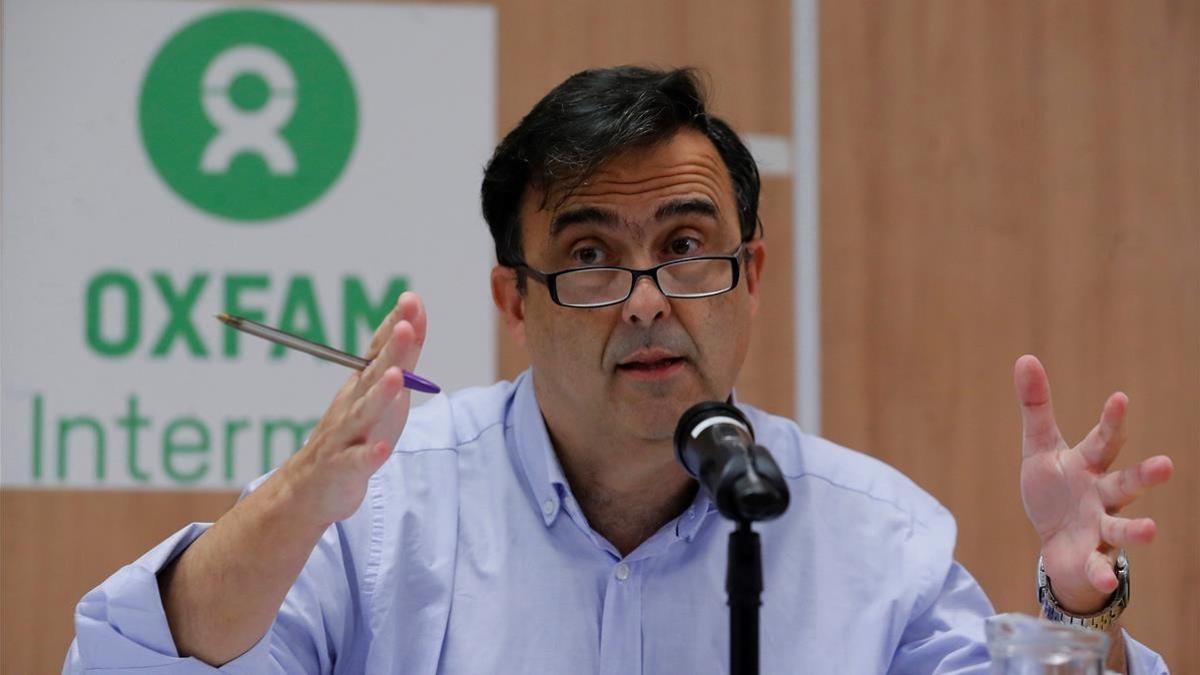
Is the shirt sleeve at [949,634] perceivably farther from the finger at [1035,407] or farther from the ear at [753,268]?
the ear at [753,268]

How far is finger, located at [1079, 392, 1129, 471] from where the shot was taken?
4.34ft

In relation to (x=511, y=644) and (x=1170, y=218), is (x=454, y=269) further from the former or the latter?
(x=1170, y=218)

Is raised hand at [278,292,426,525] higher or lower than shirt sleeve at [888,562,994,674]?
higher

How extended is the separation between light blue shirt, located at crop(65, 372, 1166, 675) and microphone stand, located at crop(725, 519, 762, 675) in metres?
0.59

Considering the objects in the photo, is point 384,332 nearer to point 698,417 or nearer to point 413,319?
point 413,319

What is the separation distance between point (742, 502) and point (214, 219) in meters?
1.74

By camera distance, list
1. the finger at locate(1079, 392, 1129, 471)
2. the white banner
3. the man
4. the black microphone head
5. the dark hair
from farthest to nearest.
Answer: the white banner < the dark hair < the man < the finger at locate(1079, 392, 1129, 471) < the black microphone head

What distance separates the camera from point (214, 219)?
242 cm

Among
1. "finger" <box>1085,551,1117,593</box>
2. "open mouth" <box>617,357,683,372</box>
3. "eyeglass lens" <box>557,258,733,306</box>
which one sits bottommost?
"finger" <box>1085,551,1117,593</box>

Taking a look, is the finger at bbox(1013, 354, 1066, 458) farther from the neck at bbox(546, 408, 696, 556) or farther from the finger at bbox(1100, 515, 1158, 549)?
the neck at bbox(546, 408, 696, 556)

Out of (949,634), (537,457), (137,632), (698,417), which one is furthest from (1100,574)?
(137,632)

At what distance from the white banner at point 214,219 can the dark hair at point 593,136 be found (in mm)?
684

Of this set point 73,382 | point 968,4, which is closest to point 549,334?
→ point 73,382

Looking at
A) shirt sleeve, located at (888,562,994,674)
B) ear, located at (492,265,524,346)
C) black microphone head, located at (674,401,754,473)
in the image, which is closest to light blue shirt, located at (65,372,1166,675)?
shirt sleeve, located at (888,562,994,674)
